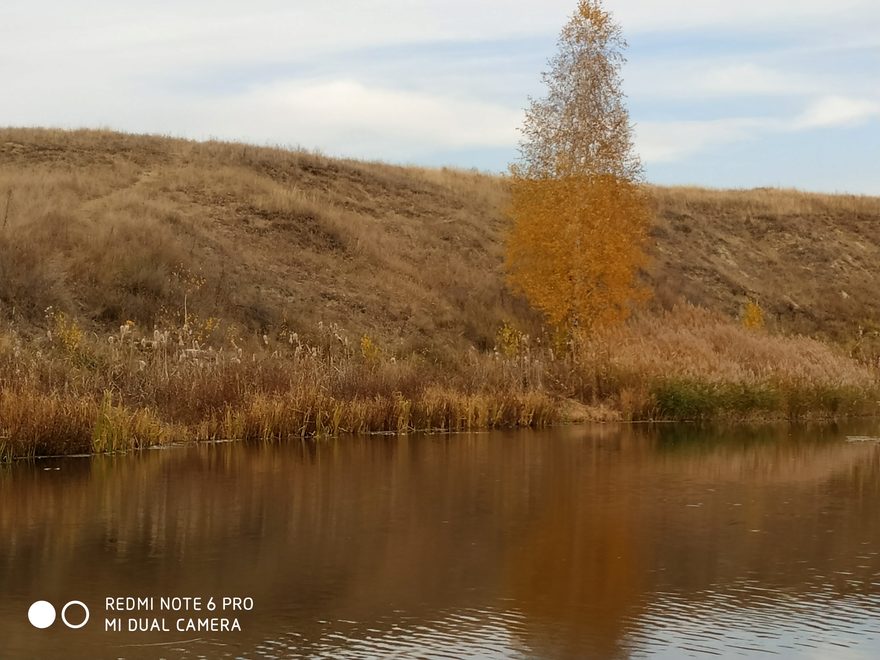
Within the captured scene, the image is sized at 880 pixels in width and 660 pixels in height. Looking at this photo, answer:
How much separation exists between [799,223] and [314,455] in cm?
5197

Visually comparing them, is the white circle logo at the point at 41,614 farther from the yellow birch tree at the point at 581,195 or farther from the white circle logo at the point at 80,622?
the yellow birch tree at the point at 581,195

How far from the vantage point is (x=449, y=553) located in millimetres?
11094

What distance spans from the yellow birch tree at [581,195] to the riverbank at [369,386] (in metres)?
1.58

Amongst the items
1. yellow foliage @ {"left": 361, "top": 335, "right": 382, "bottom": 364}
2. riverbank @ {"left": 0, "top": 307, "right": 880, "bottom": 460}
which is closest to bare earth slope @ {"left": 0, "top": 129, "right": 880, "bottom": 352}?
riverbank @ {"left": 0, "top": 307, "right": 880, "bottom": 460}

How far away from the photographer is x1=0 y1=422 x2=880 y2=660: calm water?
8.12 m

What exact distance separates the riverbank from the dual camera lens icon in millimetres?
8661

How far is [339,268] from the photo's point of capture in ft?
132

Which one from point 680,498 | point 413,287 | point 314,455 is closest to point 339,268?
point 413,287

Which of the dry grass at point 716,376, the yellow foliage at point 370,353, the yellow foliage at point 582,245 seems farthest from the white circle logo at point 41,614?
the yellow foliage at point 582,245

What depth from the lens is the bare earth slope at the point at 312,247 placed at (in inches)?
1284

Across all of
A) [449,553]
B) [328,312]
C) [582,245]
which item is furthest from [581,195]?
[449,553]

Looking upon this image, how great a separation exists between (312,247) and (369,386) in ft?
62.6

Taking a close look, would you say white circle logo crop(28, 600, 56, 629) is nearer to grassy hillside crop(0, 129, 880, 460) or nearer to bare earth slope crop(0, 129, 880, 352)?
grassy hillside crop(0, 129, 880, 460)

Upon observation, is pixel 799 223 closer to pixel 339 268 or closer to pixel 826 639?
pixel 339 268
